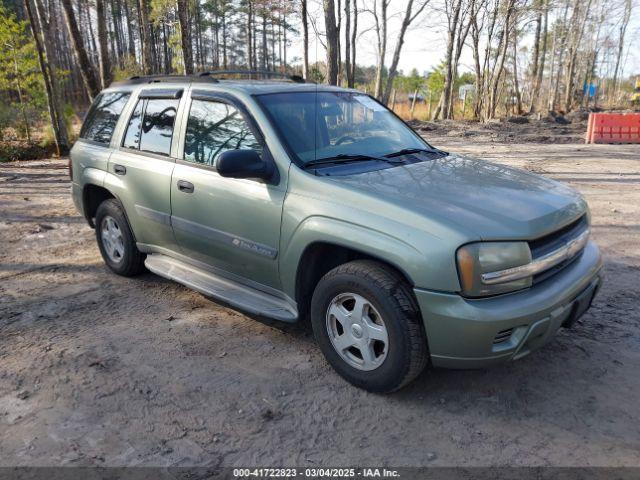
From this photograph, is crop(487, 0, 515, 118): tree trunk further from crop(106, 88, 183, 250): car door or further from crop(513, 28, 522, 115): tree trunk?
crop(106, 88, 183, 250): car door

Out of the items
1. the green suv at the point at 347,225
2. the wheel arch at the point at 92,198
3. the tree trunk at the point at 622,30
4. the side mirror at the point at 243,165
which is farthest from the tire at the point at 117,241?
the tree trunk at the point at 622,30

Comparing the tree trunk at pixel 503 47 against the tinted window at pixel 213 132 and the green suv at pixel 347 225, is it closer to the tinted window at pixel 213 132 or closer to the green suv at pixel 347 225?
the green suv at pixel 347 225

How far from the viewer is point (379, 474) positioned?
95.8 inches

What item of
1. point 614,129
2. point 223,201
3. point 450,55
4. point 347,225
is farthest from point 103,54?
point 450,55

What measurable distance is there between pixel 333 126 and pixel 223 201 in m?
0.99

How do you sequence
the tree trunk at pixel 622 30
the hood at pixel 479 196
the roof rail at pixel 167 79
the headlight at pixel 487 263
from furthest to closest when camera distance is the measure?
the tree trunk at pixel 622 30, the roof rail at pixel 167 79, the hood at pixel 479 196, the headlight at pixel 487 263

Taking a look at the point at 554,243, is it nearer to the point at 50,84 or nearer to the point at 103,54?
the point at 50,84

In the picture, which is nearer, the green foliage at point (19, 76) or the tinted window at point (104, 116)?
the tinted window at point (104, 116)

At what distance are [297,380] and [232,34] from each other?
62541mm

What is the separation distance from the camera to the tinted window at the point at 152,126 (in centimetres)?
417

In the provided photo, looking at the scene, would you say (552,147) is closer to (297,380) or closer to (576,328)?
(576,328)

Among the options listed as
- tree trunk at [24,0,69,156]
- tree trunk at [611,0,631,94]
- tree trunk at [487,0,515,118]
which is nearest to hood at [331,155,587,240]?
tree trunk at [24,0,69,156]

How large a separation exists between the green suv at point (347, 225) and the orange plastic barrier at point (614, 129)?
572 inches

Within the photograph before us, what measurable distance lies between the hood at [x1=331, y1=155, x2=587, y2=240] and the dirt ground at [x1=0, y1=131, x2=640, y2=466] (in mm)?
1037
